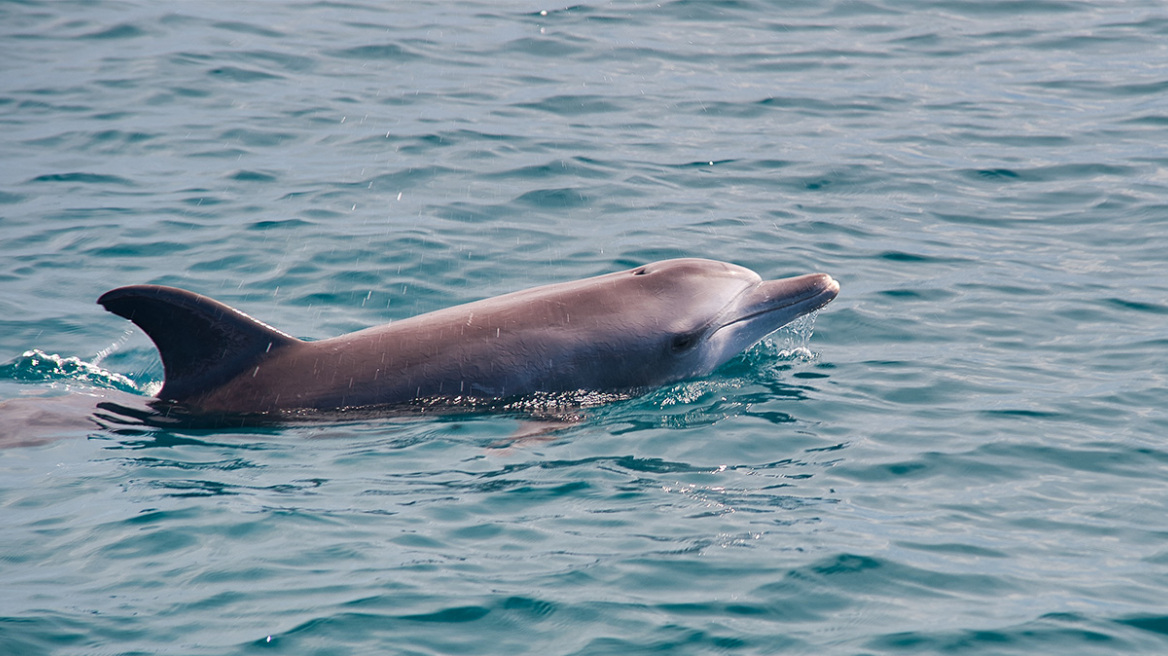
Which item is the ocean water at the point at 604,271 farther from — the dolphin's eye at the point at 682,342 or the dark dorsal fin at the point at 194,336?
the dark dorsal fin at the point at 194,336

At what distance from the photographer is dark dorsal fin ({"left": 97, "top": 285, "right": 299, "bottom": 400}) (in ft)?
32.2

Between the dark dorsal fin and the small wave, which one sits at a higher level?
the dark dorsal fin

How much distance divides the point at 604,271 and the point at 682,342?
3415 mm

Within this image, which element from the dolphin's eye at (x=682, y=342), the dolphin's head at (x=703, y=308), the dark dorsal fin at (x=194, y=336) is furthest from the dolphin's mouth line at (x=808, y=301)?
the dark dorsal fin at (x=194, y=336)

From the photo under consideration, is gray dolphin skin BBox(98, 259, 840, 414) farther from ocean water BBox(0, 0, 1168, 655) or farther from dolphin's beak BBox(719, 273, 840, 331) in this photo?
ocean water BBox(0, 0, 1168, 655)

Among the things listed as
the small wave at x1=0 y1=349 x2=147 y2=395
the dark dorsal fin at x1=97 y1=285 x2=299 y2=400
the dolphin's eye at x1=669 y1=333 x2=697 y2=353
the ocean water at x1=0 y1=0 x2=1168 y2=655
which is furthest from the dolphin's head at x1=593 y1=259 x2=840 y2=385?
the small wave at x1=0 y1=349 x2=147 y2=395

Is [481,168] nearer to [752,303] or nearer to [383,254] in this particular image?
[383,254]

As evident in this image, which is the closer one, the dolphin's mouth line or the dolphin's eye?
the dolphin's eye

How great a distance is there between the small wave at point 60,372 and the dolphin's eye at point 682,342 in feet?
16.0

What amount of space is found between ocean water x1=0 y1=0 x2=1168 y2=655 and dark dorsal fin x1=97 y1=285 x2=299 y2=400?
58 centimetres

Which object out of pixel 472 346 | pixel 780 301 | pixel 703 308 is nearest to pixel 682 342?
pixel 703 308

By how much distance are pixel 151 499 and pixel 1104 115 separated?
17.1 meters

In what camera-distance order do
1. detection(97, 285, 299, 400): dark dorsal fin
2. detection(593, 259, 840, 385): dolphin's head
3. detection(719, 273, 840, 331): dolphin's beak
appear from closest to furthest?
detection(97, 285, 299, 400): dark dorsal fin, detection(593, 259, 840, 385): dolphin's head, detection(719, 273, 840, 331): dolphin's beak

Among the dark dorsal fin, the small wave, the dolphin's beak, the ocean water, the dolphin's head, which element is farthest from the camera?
the small wave
